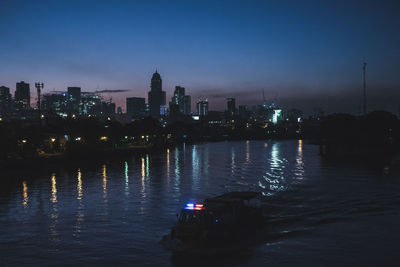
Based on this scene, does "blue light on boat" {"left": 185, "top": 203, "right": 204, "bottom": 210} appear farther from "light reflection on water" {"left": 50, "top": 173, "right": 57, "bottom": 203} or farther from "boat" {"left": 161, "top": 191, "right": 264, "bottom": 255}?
"light reflection on water" {"left": 50, "top": 173, "right": 57, "bottom": 203}

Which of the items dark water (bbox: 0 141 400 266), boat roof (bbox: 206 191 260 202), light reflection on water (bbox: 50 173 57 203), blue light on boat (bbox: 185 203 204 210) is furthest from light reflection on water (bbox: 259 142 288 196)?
light reflection on water (bbox: 50 173 57 203)

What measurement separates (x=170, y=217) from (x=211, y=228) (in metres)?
8.46

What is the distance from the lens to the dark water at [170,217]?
68.4 ft

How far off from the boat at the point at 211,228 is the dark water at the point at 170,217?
102 centimetres

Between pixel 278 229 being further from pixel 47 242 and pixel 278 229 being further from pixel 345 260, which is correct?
pixel 47 242

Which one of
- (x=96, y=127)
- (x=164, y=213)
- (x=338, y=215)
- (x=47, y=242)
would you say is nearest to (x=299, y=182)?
(x=338, y=215)

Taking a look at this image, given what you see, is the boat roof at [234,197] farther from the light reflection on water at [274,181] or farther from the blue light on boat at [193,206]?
the light reflection on water at [274,181]

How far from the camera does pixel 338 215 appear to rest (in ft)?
95.2

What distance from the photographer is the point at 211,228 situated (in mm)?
21109

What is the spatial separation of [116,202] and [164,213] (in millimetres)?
6742

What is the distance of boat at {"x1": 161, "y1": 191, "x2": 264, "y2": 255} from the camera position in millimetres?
20609

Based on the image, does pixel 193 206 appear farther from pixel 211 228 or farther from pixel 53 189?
pixel 53 189

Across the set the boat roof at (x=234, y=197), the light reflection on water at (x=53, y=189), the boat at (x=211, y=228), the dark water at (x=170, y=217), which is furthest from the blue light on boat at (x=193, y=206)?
the light reflection on water at (x=53, y=189)

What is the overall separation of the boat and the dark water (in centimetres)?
102
